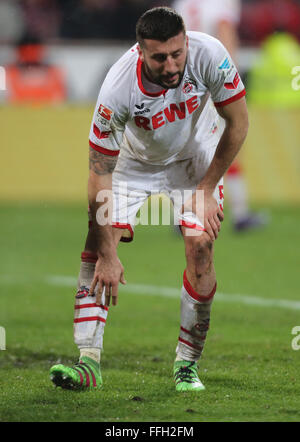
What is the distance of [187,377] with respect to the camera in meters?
4.70

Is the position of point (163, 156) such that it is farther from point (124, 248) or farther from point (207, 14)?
point (207, 14)

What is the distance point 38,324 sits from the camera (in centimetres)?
653

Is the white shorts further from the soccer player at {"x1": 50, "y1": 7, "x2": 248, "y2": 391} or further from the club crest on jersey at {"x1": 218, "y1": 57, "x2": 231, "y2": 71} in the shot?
the club crest on jersey at {"x1": 218, "y1": 57, "x2": 231, "y2": 71}

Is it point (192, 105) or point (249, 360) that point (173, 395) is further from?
point (192, 105)

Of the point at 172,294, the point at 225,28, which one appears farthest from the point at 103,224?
the point at 225,28

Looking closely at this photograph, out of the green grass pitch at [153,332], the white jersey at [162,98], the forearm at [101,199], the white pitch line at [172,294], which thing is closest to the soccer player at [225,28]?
the green grass pitch at [153,332]

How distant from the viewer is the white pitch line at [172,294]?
7094 mm

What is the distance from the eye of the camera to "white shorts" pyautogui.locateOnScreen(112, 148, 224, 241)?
4.88 m

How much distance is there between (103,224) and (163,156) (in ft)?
1.66

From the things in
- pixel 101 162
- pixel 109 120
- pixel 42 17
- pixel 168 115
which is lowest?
pixel 101 162

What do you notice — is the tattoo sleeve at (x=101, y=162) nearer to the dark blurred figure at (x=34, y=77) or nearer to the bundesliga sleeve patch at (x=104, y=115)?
the bundesliga sleeve patch at (x=104, y=115)

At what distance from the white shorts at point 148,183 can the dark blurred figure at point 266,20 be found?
44.6 ft

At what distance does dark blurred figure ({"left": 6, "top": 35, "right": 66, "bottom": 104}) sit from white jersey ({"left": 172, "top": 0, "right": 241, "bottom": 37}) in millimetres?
6975
